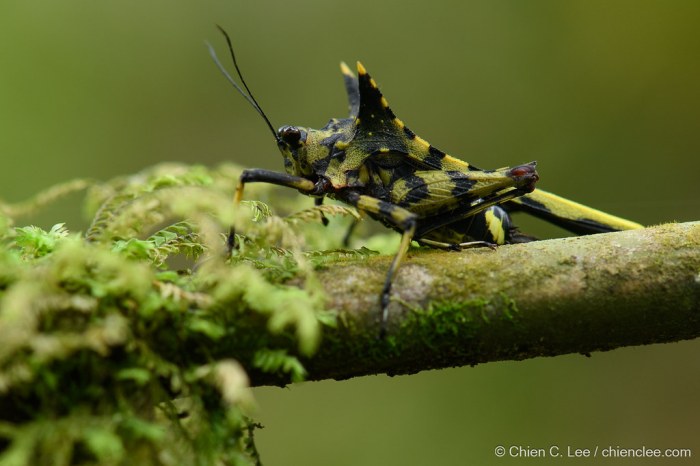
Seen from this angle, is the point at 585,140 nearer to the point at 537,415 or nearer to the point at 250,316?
the point at 537,415

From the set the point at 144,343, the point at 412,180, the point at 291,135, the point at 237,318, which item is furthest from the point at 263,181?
the point at 144,343

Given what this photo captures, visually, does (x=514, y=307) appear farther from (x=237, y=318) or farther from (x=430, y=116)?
(x=430, y=116)

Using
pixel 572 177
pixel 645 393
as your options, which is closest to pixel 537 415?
pixel 645 393

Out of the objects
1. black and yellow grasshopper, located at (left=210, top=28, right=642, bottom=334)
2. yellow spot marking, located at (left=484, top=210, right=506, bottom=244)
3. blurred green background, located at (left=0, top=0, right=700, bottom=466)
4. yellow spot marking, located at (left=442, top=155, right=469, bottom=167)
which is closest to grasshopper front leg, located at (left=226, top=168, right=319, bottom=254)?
black and yellow grasshopper, located at (left=210, top=28, right=642, bottom=334)

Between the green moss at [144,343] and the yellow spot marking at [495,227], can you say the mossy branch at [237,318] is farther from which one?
the yellow spot marking at [495,227]

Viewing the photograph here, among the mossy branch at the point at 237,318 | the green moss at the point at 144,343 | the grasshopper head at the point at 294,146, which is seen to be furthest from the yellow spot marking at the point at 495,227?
the green moss at the point at 144,343
